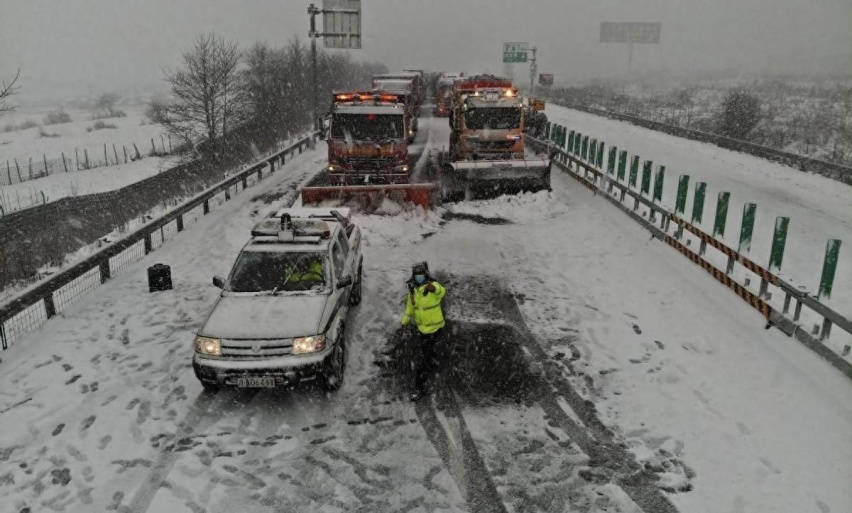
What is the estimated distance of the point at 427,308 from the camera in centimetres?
736

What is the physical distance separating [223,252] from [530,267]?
694 centimetres

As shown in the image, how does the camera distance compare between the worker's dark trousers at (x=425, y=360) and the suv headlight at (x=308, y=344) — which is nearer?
the suv headlight at (x=308, y=344)

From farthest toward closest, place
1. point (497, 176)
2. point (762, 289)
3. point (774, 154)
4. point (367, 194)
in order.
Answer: point (774, 154), point (497, 176), point (367, 194), point (762, 289)

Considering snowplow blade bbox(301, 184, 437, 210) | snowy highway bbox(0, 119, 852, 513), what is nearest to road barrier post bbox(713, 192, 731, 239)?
snowy highway bbox(0, 119, 852, 513)

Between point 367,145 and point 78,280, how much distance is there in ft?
29.1

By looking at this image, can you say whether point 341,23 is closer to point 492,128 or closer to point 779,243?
point 492,128

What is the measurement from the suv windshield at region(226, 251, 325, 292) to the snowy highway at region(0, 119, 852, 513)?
1341mm

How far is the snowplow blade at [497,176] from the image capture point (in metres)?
16.6

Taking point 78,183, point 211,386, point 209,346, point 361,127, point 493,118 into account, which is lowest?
point 78,183

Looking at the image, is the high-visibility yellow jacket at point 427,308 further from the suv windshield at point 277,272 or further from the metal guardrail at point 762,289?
the metal guardrail at point 762,289

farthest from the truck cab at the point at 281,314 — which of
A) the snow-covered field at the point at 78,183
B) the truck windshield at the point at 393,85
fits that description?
the snow-covered field at the point at 78,183

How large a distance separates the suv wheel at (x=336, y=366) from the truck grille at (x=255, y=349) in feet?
1.85

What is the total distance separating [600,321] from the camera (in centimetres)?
966

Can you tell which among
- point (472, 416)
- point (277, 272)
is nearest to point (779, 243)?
point (472, 416)
